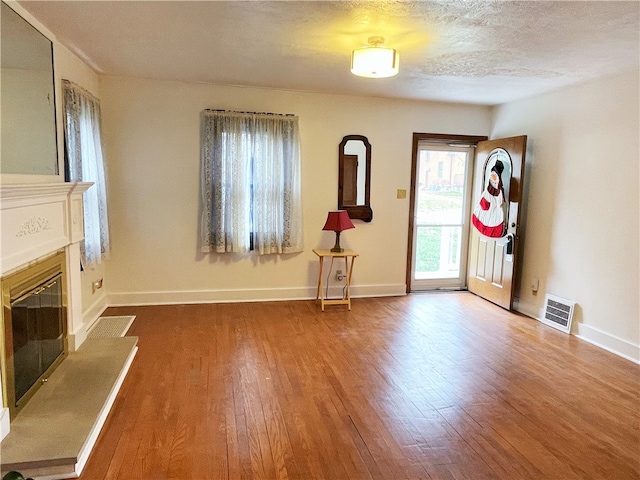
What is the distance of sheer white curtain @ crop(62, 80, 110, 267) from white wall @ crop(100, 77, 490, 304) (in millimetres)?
386

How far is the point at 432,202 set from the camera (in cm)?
545

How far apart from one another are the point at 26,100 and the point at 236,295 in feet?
9.15

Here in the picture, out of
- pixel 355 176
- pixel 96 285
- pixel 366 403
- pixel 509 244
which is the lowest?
pixel 366 403

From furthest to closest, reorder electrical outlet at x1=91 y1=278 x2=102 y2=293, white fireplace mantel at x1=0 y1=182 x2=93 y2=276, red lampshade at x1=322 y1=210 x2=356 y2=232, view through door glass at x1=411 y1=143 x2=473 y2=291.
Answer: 1. view through door glass at x1=411 y1=143 x2=473 y2=291
2. red lampshade at x1=322 y1=210 x2=356 y2=232
3. electrical outlet at x1=91 y1=278 x2=102 y2=293
4. white fireplace mantel at x1=0 y1=182 x2=93 y2=276

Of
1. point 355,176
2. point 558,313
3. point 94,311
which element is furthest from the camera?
point 355,176

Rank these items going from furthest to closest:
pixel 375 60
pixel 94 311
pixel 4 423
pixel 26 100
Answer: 1. pixel 94 311
2. pixel 375 60
3. pixel 26 100
4. pixel 4 423

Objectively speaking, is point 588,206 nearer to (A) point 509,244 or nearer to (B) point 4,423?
(A) point 509,244

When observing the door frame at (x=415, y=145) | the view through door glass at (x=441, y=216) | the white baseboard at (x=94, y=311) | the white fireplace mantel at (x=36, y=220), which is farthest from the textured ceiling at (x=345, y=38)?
the white baseboard at (x=94, y=311)

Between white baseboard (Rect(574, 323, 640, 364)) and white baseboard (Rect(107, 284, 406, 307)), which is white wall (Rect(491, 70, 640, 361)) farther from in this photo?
white baseboard (Rect(107, 284, 406, 307))

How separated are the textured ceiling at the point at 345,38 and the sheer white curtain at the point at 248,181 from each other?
499mm

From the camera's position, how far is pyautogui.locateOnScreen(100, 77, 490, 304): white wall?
14.3 ft

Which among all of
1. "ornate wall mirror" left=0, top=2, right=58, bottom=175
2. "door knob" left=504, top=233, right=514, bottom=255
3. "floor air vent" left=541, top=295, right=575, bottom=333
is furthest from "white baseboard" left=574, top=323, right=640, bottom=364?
"ornate wall mirror" left=0, top=2, right=58, bottom=175

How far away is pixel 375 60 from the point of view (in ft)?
9.06

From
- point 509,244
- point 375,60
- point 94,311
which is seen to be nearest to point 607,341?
point 509,244
